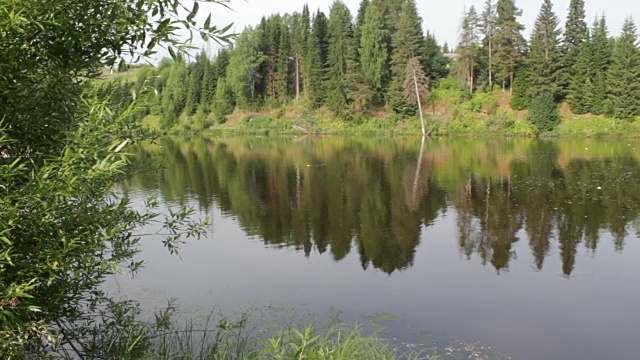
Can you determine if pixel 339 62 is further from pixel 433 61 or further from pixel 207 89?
pixel 207 89

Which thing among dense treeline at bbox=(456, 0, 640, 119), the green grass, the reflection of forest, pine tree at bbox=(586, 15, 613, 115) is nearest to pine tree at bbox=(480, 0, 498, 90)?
dense treeline at bbox=(456, 0, 640, 119)

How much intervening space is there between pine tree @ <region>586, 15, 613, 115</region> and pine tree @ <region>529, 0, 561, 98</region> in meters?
3.04

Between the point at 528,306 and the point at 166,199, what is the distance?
14559 millimetres

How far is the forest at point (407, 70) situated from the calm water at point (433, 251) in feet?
75.9

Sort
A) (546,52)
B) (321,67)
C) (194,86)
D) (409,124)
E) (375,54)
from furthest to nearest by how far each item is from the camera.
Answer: (194,86), (321,67), (375,54), (409,124), (546,52)

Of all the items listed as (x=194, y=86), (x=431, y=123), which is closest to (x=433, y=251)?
(x=431, y=123)

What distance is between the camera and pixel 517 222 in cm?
1611

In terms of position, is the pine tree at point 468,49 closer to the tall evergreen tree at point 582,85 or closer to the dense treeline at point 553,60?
the dense treeline at point 553,60

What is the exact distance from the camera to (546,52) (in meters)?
49.5

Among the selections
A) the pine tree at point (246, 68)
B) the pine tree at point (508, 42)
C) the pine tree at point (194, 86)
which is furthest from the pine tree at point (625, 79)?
the pine tree at point (194, 86)

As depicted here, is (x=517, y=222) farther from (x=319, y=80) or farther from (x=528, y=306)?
(x=319, y=80)

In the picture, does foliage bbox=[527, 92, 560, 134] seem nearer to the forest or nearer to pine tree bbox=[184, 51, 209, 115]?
the forest

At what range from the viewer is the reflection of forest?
→ 14.2 metres

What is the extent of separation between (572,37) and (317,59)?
27304 millimetres
